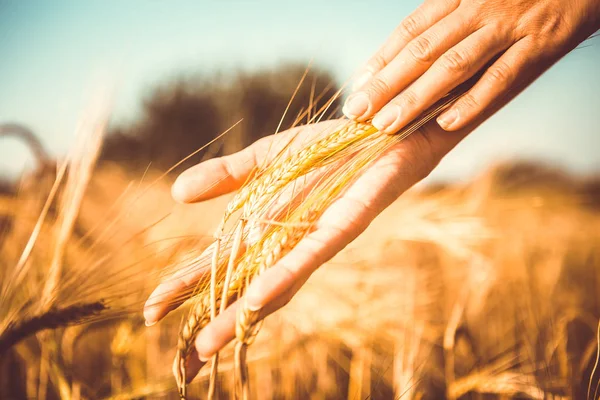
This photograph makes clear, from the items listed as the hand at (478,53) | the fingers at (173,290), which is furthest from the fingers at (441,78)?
the fingers at (173,290)

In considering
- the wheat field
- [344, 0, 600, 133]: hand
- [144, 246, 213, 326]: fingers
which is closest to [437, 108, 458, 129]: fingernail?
A: [344, 0, 600, 133]: hand

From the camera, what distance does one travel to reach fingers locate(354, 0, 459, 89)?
1211mm

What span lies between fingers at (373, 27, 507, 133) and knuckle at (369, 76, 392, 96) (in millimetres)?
40

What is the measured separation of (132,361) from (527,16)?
167cm

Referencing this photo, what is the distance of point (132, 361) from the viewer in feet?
4.43

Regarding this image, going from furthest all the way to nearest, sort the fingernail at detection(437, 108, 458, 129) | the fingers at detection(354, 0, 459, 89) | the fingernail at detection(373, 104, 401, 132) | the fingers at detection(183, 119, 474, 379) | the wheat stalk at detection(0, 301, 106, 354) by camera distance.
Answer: the fingers at detection(354, 0, 459, 89) < the fingernail at detection(437, 108, 458, 129) < the fingernail at detection(373, 104, 401, 132) < the wheat stalk at detection(0, 301, 106, 354) < the fingers at detection(183, 119, 474, 379)

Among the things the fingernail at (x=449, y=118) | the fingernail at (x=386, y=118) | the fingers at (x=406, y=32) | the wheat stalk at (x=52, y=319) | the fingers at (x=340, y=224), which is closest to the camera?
the fingers at (x=340, y=224)

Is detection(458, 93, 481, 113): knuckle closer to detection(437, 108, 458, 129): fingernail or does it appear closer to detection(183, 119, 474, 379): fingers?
detection(437, 108, 458, 129): fingernail

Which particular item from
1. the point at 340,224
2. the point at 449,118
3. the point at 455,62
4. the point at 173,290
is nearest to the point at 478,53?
the point at 455,62

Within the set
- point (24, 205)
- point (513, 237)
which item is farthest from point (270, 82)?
point (24, 205)

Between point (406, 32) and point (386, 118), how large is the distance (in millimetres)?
421

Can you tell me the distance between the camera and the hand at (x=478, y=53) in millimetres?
1051

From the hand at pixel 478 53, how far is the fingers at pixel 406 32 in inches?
2.7

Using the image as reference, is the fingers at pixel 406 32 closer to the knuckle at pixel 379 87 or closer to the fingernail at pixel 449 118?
the knuckle at pixel 379 87
